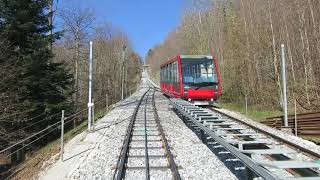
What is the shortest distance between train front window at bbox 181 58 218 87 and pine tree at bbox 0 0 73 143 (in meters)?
7.20

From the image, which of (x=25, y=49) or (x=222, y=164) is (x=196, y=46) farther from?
(x=222, y=164)

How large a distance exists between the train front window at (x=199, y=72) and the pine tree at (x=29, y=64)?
7.20 metres

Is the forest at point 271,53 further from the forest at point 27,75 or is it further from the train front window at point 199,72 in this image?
the forest at point 27,75

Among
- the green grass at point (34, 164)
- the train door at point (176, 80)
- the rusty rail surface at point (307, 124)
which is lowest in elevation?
the green grass at point (34, 164)

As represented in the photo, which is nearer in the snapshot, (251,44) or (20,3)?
(20,3)

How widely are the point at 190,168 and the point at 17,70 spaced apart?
42.4 feet

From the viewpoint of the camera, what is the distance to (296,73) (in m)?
29.0

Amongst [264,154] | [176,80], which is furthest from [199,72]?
[264,154]

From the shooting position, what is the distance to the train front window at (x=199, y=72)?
24234 mm

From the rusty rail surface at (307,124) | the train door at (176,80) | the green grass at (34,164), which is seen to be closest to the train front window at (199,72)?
the train door at (176,80)

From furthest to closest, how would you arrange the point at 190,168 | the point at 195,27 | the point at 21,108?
→ the point at 195,27 < the point at 21,108 < the point at 190,168

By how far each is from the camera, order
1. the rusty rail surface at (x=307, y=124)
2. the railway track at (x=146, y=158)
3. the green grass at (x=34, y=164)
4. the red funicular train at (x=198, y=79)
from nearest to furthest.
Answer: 1. the railway track at (x=146, y=158)
2. the green grass at (x=34, y=164)
3. the rusty rail surface at (x=307, y=124)
4. the red funicular train at (x=198, y=79)

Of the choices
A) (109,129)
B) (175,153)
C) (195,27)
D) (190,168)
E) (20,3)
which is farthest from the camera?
(195,27)

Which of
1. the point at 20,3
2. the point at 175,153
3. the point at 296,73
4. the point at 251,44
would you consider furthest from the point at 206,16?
the point at 175,153
